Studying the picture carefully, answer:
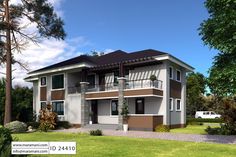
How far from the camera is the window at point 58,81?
38562mm

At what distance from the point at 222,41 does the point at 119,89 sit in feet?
49.4

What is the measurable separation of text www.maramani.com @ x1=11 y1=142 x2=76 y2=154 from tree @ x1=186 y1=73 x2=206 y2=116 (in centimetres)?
5262

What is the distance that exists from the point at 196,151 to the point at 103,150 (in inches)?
166

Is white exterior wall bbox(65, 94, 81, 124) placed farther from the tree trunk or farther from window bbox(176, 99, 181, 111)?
window bbox(176, 99, 181, 111)

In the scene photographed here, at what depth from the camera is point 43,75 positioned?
4122 centimetres

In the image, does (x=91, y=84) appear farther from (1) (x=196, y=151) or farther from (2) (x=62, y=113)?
(1) (x=196, y=151)

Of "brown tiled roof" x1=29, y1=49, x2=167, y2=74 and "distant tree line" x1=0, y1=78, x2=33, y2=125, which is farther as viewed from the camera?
"distant tree line" x1=0, y1=78, x2=33, y2=125

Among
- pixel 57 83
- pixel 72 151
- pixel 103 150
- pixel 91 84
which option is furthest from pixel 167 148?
pixel 57 83

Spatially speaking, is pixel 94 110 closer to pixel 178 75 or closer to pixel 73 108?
pixel 73 108

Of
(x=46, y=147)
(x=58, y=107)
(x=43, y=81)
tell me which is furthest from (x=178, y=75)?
(x=46, y=147)

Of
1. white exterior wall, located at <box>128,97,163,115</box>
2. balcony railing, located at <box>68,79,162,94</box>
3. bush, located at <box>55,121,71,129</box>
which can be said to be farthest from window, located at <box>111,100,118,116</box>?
bush, located at <box>55,121,71,129</box>

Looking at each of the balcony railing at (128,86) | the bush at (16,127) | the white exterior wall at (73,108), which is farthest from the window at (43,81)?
the bush at (16,127)

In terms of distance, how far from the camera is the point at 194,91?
6172 cm

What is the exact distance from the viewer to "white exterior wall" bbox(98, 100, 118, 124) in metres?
35.7
